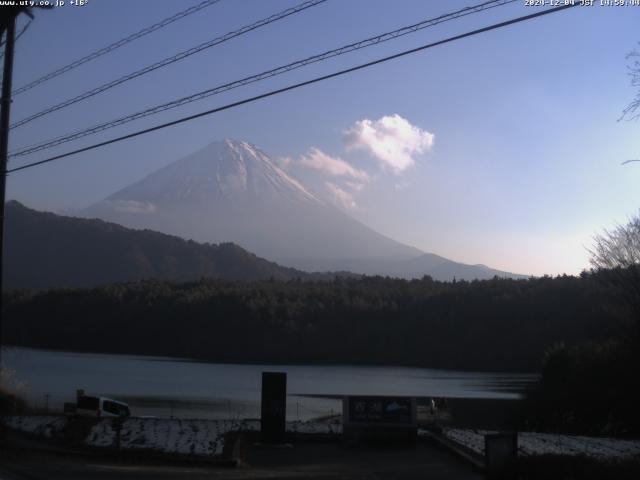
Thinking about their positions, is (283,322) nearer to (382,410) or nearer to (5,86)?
(382,410)

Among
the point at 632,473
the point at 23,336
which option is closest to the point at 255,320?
the point at 23,336

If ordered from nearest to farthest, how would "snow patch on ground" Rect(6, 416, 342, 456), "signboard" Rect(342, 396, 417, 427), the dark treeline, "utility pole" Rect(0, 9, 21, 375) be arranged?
"snow patch on ground" Rect(6, 416, 342, 456) → "utility pole" Rect(0, 9, 21, 375) → "signboard" Rect(342, 396, 417, 427) → the dark treeline

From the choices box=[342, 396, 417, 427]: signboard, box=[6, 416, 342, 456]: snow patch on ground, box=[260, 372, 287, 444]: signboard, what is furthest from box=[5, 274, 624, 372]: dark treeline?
box=[260, 372, 287, 444]: signboard

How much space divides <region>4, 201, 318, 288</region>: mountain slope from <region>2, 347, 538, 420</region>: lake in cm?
7070

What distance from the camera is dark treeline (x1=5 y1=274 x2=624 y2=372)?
99938mm

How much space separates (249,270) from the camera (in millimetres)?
197250

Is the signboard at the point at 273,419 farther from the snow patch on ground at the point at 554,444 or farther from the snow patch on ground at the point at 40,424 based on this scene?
the snow patch on ground at the point at 40,424

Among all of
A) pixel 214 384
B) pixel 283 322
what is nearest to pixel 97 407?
pixel 214 384

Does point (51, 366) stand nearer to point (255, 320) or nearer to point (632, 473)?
point (255, 320)

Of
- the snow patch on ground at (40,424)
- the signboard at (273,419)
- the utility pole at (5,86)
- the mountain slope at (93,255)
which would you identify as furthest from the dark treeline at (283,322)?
the utility pole at (5,86)

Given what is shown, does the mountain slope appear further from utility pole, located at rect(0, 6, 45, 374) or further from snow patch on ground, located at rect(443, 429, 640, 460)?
snow patch on ground, located at rect(443, 429, 640, 460)

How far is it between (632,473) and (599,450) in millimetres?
8446

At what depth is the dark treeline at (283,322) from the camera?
99938 millimetres

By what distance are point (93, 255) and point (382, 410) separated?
533ft
